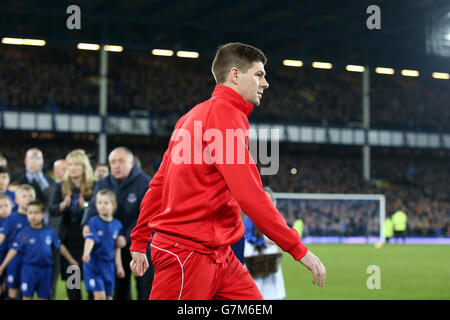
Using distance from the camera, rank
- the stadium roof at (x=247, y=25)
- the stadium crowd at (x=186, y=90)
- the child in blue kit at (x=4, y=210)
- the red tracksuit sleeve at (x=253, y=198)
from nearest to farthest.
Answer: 1. the red tracksuit sleeve at (x=253, y=198)
2. the child in blue kit at (x=4, y=210)
3. the stadium roof at (x=247, y=25)
4. the stadium crowd at (x=186, y=90)

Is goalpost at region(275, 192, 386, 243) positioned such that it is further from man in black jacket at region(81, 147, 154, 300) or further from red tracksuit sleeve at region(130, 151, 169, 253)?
red tracksuit sleeve at region(130, 151, 169, 253)

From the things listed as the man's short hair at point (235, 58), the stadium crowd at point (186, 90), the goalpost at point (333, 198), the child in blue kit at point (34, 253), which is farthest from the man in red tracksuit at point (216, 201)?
the stadium crowd at point (186, 90)

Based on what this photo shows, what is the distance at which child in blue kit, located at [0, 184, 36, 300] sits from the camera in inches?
340

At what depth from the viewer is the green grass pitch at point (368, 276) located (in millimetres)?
12469

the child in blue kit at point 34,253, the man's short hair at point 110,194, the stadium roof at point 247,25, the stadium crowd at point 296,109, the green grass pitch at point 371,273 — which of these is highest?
the stadium roof at point 247,25

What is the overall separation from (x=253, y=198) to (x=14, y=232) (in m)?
6.08

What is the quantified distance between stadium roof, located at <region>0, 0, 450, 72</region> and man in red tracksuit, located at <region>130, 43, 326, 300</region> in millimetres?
33425

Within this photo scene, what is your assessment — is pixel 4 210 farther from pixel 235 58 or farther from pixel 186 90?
pixel 186 90

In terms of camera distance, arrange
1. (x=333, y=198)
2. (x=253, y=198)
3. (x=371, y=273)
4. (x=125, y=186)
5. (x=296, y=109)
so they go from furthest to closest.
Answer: (x=296, y=109) < (x=333, y=198) < (x=371, y=273) < (x=125, y=186) < (x=253, y=198)

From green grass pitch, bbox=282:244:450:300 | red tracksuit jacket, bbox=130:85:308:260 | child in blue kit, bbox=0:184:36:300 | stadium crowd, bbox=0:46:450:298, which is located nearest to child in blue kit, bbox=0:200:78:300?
child in blue kit, bbox=0:184:36:300

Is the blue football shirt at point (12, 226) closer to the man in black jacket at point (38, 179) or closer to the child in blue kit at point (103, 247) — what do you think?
the man in black jacket at point (38, 179)

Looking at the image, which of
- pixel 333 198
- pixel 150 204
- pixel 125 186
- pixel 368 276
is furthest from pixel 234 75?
pixel 333 198

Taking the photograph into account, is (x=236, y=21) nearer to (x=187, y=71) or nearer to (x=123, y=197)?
(x=187, y=71)

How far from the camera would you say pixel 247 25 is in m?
40.7
